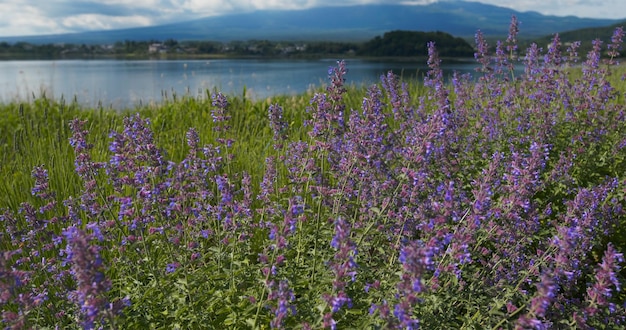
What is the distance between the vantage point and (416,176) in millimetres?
3119

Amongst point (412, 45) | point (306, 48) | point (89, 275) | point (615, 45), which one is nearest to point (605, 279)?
point (89, 275)

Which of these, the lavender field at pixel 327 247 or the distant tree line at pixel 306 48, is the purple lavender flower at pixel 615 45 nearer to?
the lavender field at pixel 327 247

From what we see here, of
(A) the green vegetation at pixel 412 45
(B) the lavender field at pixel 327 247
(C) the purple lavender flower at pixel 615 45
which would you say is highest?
(A) the green vegetation at pixel 412 45

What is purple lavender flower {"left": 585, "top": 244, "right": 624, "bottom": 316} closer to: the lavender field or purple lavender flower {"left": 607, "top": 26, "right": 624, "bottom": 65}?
the lavender field

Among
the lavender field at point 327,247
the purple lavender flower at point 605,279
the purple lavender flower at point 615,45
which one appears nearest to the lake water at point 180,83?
the lavender field at point 327,247

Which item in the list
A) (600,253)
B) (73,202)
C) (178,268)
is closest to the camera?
(178,268)

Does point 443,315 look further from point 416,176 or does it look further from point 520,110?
point 520,110

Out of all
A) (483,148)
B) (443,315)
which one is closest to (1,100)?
(483,148)

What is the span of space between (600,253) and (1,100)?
15174mm

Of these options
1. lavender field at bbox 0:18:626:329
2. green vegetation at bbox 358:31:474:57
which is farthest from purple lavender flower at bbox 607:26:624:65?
green vegetation at bbox 358:31:474:57

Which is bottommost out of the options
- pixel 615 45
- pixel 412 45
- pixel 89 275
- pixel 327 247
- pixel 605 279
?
pixel 327 247

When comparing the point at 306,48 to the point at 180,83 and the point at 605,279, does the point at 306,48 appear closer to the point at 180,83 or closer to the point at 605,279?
the point at 180,83

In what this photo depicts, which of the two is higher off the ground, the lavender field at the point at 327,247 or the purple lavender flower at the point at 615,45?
the purple lavender flower at the point at 615,45

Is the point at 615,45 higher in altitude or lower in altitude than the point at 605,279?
higher
